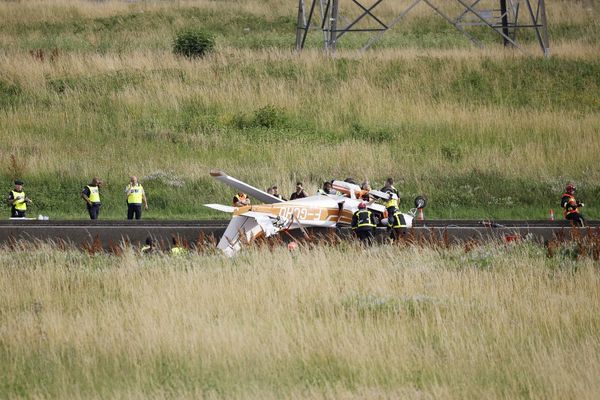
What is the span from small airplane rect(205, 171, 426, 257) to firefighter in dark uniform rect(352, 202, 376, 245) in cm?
100

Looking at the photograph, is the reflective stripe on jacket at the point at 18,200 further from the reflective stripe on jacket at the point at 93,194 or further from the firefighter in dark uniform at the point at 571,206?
the firefighter in dark uniform at the point at 571,206

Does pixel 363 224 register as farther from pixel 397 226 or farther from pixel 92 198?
pixel 92 198

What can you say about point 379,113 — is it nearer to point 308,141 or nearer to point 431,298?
point 308,141

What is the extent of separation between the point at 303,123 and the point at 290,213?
13697mm

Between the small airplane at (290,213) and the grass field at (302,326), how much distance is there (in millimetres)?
1763

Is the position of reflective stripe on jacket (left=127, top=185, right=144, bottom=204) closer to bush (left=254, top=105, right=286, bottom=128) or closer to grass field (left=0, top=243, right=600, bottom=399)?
grass field (left=0, top=243, right=600, bottom=399)

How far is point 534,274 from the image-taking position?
60.3ft

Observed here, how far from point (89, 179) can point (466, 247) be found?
14.6 m

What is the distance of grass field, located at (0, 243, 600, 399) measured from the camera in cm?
1315

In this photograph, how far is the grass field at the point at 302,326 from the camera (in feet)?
43.1

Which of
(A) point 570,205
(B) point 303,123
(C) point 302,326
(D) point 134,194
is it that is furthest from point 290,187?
(C) point 302,326

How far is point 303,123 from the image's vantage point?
117ft

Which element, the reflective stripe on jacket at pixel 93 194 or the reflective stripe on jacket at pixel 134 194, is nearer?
the reflective stripe on jacket at pixel 134 194

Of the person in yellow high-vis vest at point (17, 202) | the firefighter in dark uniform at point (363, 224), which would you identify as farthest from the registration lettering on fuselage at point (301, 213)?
the person in yellow high-vis vest at point (17, 202)
